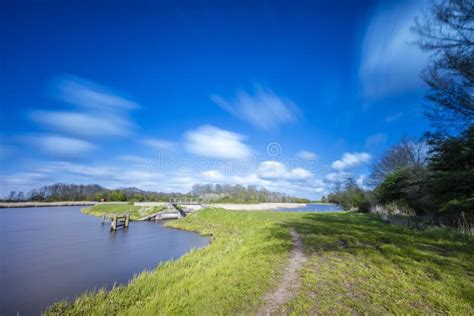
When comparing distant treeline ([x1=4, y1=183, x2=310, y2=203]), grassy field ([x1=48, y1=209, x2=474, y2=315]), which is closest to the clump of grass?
grassy field ([x1=48, y1=209, x2=474, y2=315])

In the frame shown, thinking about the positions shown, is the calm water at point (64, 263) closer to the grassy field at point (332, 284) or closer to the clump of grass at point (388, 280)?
the grassy field at point (332, 284)

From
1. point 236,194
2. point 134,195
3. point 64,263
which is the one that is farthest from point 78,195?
point 64,263

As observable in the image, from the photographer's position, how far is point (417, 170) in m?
16.9

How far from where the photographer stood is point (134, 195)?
66.3 meters

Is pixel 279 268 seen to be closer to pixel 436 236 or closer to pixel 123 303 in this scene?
pixel 123 303

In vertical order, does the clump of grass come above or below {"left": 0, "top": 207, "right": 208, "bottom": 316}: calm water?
above

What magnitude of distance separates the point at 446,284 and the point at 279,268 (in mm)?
3124

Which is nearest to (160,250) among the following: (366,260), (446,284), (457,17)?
(366,260)

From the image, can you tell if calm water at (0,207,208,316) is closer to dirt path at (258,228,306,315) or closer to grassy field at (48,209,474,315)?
grassy field at (48,209,474,315)

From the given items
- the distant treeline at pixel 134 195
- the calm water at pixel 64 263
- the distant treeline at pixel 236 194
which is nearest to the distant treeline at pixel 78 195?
the distant treeline at pixel 134 195

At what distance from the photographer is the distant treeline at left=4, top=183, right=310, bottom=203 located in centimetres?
6538

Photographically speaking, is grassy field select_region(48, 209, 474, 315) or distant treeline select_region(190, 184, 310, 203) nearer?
grassy field select_region(48, 209, 474, 315)

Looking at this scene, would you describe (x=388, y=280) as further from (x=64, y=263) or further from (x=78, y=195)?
(x=78, y=195)

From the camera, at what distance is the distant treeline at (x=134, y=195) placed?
65.4m
